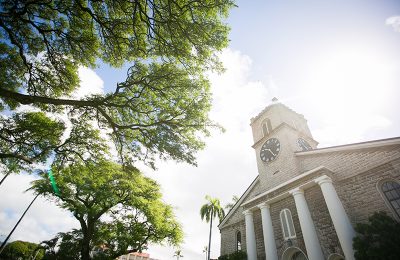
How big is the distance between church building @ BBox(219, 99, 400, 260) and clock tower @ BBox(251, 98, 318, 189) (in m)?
0.09

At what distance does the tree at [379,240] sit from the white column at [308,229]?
6.70ft

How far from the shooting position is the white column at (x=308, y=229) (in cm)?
1039

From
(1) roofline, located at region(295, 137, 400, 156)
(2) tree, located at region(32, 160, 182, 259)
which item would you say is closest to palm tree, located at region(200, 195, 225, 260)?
(2) tree, located at region(32, 160, 182, 259)

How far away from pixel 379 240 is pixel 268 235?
6.51 metres

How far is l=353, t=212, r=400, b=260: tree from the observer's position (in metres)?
7.69

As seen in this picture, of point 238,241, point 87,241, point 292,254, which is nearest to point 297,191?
point 292,254

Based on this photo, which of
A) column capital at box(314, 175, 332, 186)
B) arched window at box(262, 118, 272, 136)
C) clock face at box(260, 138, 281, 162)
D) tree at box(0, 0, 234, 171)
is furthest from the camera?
arched window at box(262, 118, 272, 136)

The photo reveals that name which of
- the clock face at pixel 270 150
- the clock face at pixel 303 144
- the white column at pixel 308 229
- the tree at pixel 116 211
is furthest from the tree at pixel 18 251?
the clock face at pixel 303 144

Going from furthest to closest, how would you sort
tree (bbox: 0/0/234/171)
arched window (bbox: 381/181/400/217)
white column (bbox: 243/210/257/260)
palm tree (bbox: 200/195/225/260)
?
palm tree (bbox: 200/195/225/260) < white column (bbox: 243/210/257/260) < arched window (bbox: 381/181/400/217) < tree (bbox: 0/0/234/171)

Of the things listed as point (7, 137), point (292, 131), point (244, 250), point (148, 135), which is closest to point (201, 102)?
point (148, 135)

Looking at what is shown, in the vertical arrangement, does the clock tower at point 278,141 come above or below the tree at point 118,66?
above

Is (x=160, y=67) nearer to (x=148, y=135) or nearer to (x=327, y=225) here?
(x=148, y=135)

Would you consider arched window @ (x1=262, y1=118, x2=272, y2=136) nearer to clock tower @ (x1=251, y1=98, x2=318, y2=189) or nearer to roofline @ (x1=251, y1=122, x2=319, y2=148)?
clock tower @ (x1=251, y1=98, x2=318, y2=189)

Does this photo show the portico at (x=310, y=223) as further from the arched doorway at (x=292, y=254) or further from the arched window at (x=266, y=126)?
the arched window at (x=266, y=126)
